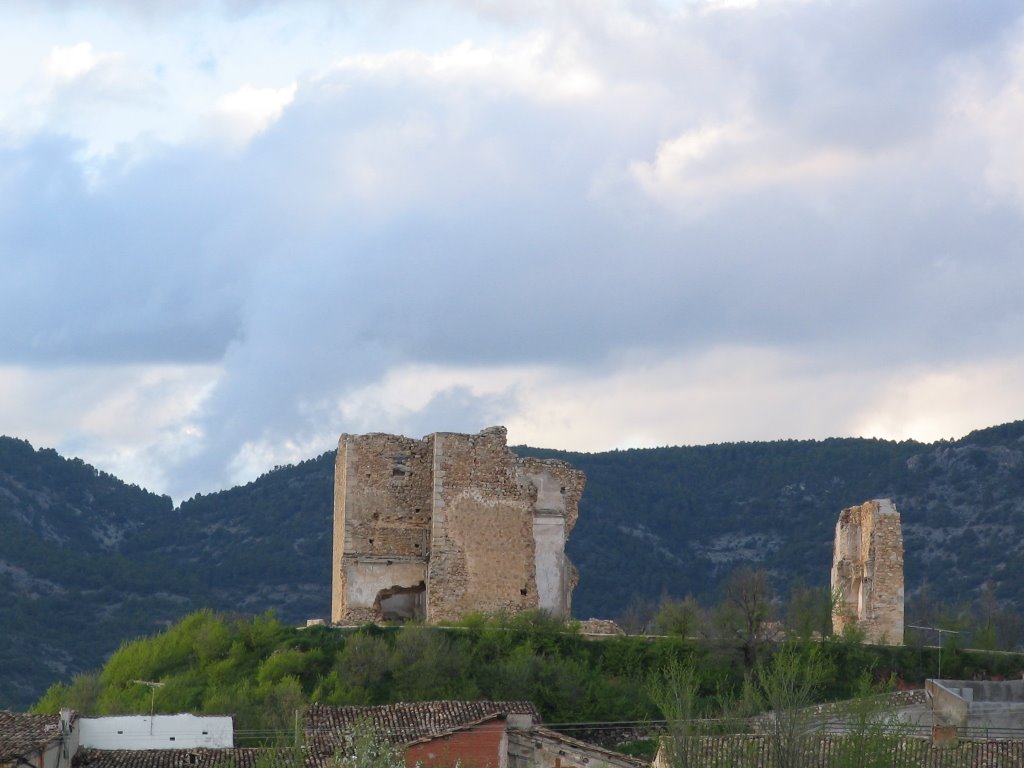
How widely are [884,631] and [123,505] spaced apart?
47.0 m

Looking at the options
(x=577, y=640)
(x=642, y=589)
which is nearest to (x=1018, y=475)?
(x=642, y=589)

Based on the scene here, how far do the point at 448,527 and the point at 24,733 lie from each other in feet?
39.3

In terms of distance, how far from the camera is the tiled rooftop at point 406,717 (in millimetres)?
33156

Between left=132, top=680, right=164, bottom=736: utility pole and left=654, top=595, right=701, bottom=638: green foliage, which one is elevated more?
left=654, top=595, right=701, bottom=638: green foliage

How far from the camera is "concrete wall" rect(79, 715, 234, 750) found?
33.4m

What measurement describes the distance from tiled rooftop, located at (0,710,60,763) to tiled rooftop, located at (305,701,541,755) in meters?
3.59

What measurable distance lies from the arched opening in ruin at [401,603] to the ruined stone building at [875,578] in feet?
25.9

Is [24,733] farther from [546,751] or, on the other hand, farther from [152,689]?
[152,689]

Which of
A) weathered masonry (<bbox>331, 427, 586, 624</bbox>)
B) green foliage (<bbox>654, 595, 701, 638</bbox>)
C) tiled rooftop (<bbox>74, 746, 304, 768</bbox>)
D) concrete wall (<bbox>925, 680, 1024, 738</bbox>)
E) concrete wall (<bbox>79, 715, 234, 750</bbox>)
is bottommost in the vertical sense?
tiled rooftop (<bbox>74, 746, 304, 768</bbox>)

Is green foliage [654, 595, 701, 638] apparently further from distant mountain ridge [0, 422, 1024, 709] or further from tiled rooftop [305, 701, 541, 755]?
distant mountain ridge [0, 422, 1024, 709]

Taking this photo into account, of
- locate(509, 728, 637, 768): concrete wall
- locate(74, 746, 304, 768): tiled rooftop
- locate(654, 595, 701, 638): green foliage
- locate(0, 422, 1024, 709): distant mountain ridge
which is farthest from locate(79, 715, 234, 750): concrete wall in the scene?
locate(0, 422, 1024, 709): distant mountain ridge

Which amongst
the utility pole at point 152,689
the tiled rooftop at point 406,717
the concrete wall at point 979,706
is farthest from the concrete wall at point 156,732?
the concrete wall at point 979,706

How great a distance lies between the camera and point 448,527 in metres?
42.1

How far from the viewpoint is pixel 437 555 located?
42.0m
